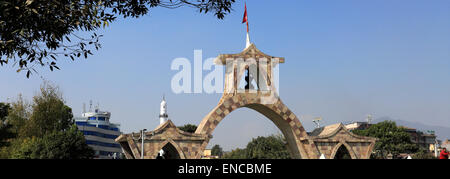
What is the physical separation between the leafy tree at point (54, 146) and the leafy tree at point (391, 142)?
4085 centimetres

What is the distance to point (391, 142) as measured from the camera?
63000 mm

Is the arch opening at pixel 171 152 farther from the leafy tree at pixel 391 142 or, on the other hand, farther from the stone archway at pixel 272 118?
the leafy tree at pixel 391 142

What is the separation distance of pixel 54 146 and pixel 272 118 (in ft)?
75.9

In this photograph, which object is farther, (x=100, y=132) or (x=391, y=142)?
(x=100, y=132)

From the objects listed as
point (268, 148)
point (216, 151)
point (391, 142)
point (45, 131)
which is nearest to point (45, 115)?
point (45, 131)

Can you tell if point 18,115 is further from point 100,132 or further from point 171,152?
point 100,132

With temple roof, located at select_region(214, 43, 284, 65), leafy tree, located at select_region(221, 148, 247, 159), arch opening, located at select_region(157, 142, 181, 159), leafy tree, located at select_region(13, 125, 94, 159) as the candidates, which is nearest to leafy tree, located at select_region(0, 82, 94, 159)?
leafy tree, located at select_region(13, 125, 94, 159)

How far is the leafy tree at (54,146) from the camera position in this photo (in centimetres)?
4103

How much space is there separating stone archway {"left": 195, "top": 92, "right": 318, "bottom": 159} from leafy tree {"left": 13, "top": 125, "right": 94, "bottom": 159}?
64.6ft

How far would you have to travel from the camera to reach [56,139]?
42.7 m

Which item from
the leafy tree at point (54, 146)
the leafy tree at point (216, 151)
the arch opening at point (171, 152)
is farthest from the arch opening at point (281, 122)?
the leafy tree at point (216, 151)

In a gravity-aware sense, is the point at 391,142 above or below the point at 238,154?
above

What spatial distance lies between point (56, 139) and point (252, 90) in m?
23.5
